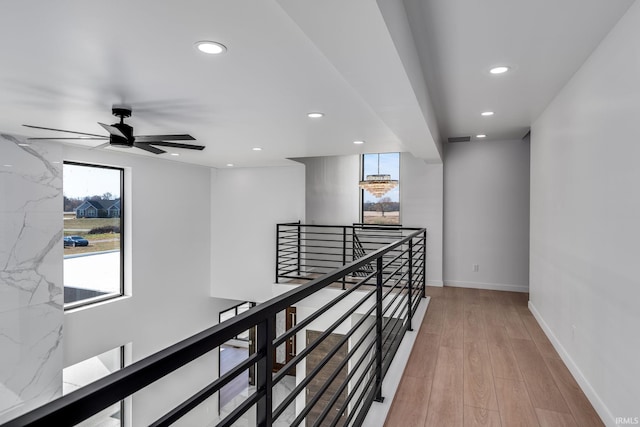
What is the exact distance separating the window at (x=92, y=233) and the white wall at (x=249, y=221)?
2.17m

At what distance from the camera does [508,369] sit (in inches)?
112

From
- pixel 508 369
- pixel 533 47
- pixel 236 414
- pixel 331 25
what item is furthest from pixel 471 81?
pixel 236 414

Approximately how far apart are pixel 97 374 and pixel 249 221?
3.66 m

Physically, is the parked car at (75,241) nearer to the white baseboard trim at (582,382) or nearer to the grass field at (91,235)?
the grass field at (91,235)

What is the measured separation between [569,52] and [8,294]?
19.4 feet

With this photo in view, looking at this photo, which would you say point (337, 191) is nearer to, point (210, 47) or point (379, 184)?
point (379, 184)

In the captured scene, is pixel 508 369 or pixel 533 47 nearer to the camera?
pixel 533 47

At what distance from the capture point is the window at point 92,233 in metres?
5.06

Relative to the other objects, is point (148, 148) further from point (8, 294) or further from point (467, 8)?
point (467, 8)

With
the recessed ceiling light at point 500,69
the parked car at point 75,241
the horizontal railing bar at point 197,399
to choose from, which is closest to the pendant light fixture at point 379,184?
the recessed ceiling light at point 500,69

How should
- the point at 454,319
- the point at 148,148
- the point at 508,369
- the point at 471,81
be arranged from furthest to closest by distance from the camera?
the point at 454,319
the point at 148,148
the point at 471,81
the point at 508,369

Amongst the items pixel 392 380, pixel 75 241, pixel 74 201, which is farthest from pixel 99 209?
pixel 392 380

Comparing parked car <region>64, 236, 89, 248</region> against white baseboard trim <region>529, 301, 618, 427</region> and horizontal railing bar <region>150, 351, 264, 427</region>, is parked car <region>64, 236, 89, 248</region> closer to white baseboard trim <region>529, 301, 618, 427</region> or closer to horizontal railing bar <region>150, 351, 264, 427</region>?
horizontal railing bar <region>150, 351, 264, 427</region>

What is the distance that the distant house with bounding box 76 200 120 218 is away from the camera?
524 cm
